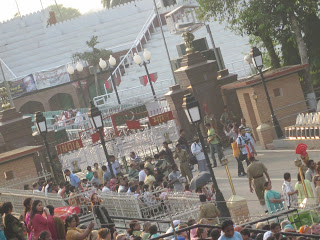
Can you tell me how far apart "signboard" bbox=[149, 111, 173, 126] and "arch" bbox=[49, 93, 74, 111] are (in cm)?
3737

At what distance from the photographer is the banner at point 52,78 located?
6956 centimetres

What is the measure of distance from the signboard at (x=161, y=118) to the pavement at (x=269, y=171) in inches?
168

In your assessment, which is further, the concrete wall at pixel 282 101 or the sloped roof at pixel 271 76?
the concrete wall at pixel 282 101

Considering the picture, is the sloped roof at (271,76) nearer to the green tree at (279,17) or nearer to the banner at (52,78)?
the green tree at (279,17)

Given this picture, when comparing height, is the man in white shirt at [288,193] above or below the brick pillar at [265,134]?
below

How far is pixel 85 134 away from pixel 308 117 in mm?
13287

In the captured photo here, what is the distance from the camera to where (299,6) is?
1407 inches

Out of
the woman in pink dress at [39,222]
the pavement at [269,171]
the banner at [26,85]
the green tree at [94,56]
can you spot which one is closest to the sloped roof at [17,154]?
the pavement at [269,171]

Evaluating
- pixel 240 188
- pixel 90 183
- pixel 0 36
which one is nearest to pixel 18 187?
pixel 90 183

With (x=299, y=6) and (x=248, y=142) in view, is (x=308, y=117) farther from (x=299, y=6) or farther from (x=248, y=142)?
(x=299, y=6)

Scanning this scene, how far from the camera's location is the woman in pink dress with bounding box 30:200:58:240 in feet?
54.0

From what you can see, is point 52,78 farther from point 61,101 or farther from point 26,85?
point 61,101

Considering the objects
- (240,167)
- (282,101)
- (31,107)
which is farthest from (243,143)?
(31,107)

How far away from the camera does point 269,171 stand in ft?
88.6
